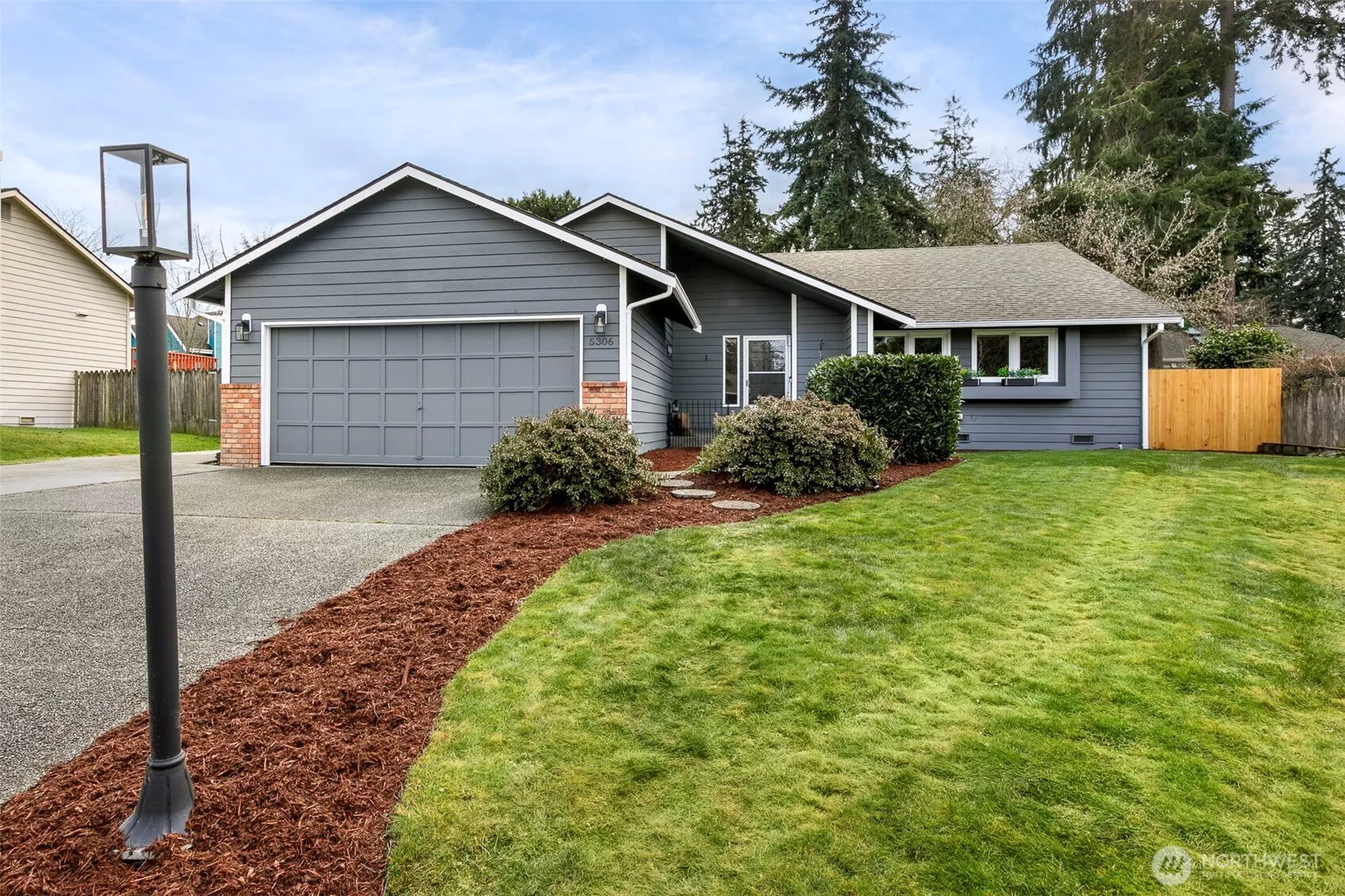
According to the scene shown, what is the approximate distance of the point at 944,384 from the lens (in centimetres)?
976

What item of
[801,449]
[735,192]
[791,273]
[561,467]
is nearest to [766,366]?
[791,273]

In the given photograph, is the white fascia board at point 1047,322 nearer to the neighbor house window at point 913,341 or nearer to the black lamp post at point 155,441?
the neighbor house window at point 913,341

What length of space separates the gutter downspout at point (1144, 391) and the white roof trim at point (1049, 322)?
0.74 metres

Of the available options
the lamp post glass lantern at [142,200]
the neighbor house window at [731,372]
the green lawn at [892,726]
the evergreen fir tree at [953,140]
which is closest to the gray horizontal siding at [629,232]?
the neighbor house window at [731,372]

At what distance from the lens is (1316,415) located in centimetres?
1145

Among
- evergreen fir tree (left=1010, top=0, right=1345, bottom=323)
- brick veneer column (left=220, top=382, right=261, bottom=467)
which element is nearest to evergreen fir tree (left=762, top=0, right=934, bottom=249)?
evergreen fir tree (left=1010, top=0, right=1345, bottom=323)

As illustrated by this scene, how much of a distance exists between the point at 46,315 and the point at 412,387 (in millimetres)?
13530

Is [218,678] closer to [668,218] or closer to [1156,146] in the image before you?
[668,218]

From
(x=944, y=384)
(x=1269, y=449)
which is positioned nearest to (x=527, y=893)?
(x=944, y=384)

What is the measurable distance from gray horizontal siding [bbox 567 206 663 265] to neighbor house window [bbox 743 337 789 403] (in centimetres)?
245

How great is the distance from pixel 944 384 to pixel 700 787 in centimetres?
847

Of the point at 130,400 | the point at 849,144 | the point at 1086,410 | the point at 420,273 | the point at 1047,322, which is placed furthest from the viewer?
the point at 849,144

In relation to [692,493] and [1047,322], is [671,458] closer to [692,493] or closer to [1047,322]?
[692,493]

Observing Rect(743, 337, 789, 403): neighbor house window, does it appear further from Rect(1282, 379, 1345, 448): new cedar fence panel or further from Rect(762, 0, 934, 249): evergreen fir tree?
Rect(762, 0, 934, 249): evergreen fir tree
